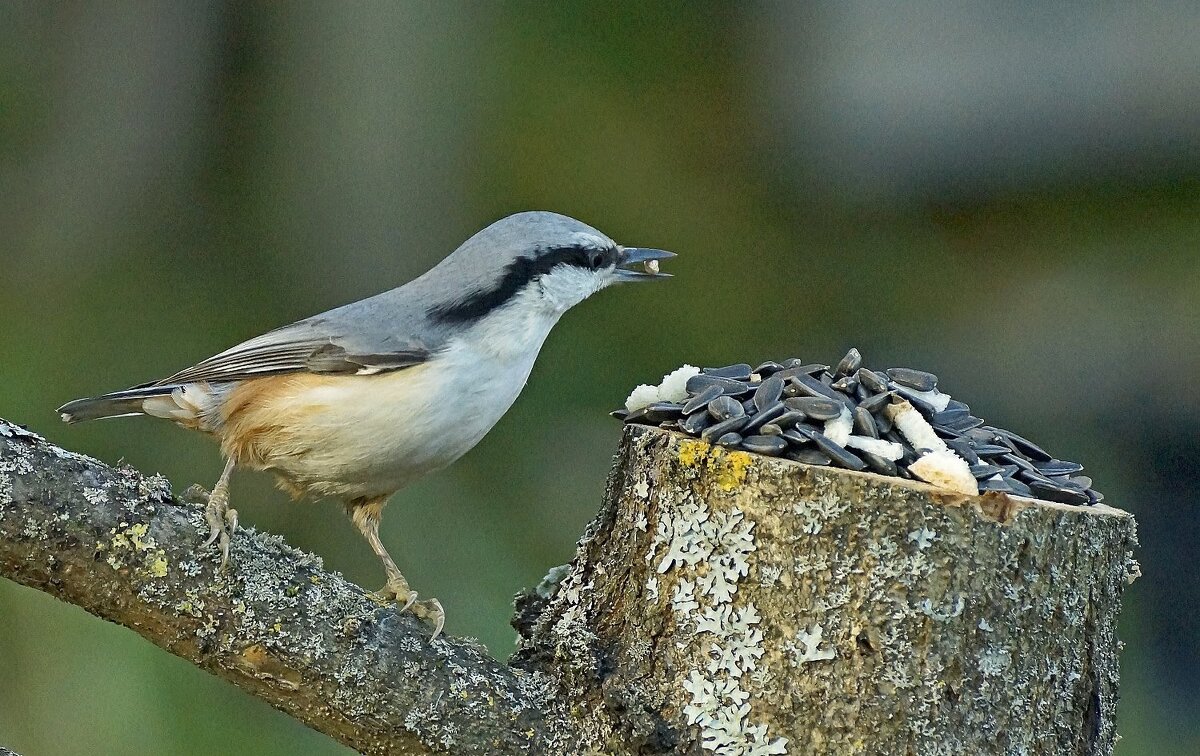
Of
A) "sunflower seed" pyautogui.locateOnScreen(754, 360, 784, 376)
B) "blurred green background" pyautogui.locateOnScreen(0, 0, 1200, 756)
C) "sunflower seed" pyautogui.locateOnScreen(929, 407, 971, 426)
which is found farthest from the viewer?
"blurred green background" pyautogui.locateOnScreen(0, 0, 1200, 756)

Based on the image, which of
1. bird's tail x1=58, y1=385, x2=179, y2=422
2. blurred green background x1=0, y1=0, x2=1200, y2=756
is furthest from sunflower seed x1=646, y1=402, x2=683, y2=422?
blurred green background x1=0, y1=0, x2=1200, y2=756

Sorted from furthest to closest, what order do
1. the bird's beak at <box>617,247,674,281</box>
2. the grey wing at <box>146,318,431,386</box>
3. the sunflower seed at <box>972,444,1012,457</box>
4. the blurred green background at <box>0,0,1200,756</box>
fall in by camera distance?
the blurred green background at <box>0,0,1200,756</box> → the bird's beak at <box>617,247,674,281</box> → the grey wing at <box>146,318,431,386</box> → the sunflower seed at <box>972,444,1012,457</box>

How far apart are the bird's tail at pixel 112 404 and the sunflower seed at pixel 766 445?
1472mm

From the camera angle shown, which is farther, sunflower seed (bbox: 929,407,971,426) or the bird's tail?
the bird's tail

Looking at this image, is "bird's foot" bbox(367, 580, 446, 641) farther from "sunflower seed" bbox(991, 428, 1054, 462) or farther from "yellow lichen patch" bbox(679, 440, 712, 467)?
"sunflower seed" bbox(991, 428, 1054, 462)

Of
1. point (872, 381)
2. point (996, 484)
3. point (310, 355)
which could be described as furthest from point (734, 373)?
point (310, 355)

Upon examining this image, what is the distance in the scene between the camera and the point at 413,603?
2.49 meters

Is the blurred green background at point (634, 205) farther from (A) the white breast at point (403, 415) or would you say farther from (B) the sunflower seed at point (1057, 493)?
(B) the sunflower seed at point (1057, 493)

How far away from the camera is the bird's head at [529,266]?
2.66m

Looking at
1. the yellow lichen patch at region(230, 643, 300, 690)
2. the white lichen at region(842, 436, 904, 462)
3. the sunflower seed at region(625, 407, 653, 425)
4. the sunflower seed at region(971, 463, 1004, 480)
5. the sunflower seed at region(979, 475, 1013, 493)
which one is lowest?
the yellow lichen patch at region(230, 643, 300, 690)

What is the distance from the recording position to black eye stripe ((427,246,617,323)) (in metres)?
2.63

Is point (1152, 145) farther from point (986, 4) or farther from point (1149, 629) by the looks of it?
point (1149, 629)

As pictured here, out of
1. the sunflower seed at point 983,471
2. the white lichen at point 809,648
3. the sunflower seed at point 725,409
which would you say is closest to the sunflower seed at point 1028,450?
the sunflower seed at point 983,471

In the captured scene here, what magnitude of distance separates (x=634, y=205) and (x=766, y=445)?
4027 mm
